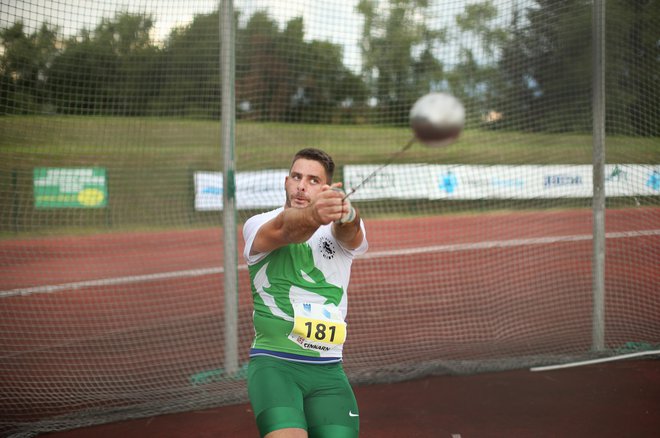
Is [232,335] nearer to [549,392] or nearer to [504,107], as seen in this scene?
[549,392]

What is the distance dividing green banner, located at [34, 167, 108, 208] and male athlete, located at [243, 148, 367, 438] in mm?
3418

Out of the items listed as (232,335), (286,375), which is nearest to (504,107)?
(232,335)

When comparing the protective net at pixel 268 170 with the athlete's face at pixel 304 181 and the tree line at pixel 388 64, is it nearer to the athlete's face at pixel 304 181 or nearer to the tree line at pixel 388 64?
the tree line at pixel 388 64

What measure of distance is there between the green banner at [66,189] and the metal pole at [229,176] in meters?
Result: 1.30

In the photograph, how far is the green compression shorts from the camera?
2.79 m

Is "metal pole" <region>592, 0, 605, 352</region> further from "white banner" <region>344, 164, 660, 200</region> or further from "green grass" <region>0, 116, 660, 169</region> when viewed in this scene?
"green grass" <region>0, 116, 660, 169</region>

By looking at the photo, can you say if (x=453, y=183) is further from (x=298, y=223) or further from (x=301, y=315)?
(x=298, y=223)

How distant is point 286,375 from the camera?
9.68 feet

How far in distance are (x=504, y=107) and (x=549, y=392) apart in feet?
16.1

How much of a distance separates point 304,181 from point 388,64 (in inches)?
248

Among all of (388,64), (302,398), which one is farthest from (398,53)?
(302,398)

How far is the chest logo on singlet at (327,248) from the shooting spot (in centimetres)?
317

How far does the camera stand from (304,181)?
10.2 ft

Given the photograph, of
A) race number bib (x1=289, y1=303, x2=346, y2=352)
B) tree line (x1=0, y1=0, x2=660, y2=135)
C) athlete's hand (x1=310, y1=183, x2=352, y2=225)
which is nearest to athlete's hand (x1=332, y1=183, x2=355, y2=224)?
athlete's hand (x1=310, y1=183, x2=352, y2=225)
